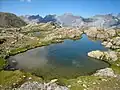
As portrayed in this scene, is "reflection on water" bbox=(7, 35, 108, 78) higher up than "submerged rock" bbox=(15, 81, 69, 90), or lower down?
lower down

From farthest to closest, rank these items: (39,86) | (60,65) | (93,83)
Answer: (60,65) → (93,83) → (39,86)

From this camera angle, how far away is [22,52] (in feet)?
359

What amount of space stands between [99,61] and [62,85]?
42561mm

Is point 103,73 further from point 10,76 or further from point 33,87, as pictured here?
point 10,76

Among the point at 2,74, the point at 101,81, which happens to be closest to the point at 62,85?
the point at 101,81

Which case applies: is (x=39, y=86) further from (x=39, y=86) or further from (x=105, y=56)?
(x=105, y=56)

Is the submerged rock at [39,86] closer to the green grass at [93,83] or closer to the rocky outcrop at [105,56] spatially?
the green grass at [93,83]

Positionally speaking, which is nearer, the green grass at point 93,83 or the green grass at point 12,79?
the green grass at point 12,79

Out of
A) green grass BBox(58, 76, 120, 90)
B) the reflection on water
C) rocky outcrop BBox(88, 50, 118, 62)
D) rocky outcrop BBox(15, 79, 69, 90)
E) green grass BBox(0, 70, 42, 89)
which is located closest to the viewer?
rocky outcrop BBox(15, 79, 69, 90)

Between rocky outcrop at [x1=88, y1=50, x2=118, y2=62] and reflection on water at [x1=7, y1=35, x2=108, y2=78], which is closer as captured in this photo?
reflection on water at [x1=7, y1=35, x2=108, y2=78]

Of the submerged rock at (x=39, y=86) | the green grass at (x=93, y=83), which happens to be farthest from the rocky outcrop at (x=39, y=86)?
the green grass at (x=93, y=83)

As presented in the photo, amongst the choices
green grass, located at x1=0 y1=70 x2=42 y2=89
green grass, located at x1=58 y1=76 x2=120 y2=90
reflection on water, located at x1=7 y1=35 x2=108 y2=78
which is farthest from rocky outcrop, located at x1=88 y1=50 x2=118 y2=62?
green grass, located at x1=0 y1=70 x2=42 y2=89

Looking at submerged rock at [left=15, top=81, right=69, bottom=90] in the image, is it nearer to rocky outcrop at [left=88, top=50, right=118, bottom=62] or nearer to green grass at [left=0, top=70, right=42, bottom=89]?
green grass at [left=0, top=70, right=42, bottom=89]

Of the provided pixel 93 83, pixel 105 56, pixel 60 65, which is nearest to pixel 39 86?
pixel 93 83
